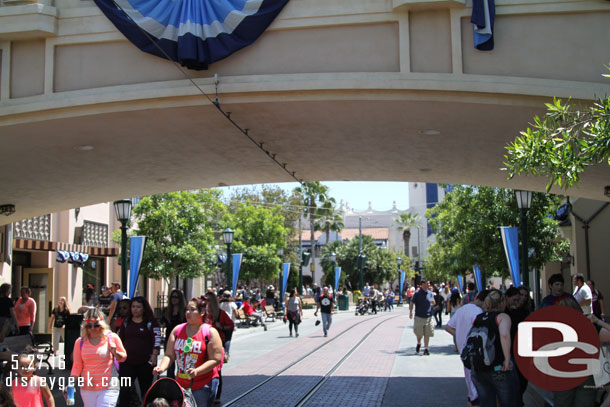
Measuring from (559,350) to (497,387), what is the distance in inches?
40.9

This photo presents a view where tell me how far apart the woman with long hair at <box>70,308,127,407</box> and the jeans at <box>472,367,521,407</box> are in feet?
13.1

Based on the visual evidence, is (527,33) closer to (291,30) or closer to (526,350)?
(291,30)

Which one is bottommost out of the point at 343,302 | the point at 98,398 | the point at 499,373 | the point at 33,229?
the point at 343,302

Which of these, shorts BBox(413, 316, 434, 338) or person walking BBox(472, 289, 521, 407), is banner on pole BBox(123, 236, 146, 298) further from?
person walking BBox(472, 289, 521, 407)

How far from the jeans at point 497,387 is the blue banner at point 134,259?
10574 mm

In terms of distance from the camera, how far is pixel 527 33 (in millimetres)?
10000

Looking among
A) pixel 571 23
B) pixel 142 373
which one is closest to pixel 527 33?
pixel 571 23

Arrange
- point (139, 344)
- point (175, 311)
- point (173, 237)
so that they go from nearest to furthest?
1. point (139, 344)
2. point (175, 311)
3. point (173, 237)

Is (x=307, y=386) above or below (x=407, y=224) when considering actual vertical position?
below

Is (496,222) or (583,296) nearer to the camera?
(583,296)

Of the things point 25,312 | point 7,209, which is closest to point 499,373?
point 25,312

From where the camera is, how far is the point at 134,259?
54.1 feet

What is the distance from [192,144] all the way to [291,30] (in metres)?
3.64

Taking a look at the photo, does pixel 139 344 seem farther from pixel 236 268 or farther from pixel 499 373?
pixel 236 268
